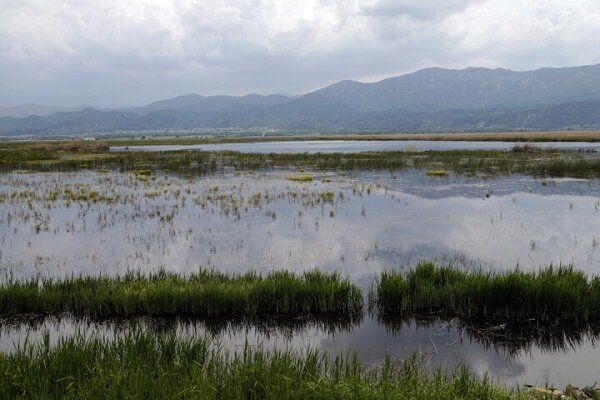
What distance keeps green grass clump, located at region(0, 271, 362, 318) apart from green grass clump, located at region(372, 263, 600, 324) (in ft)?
3.35

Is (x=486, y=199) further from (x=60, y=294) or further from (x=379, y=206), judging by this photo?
(x=60, y=294)

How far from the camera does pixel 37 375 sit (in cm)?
646

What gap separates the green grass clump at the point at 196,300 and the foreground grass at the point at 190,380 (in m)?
3.29

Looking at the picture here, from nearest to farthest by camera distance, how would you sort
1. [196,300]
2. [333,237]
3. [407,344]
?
[407,344], [196,300], [333,237]

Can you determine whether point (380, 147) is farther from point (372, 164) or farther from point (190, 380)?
point (190, 380)

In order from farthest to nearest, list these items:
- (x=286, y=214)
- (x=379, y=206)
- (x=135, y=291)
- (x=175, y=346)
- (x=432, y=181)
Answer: (x=432, y=181) → (x=379, y=206) → (x=286, y=214) → (x=135, y=291) → (x=175, y=346)

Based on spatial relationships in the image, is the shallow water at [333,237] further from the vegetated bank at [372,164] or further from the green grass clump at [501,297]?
the vegetated bank at [372,164]

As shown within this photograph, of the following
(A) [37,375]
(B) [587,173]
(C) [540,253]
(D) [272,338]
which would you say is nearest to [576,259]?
(C) [540,253]

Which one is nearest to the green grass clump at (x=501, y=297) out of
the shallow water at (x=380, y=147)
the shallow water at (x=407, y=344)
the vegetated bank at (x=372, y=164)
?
the shallow water at (x=407, y=344)

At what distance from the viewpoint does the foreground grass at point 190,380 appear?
241 inches

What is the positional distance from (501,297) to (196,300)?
23.5 feet

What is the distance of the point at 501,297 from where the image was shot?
34.4ft

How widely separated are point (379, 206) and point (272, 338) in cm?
1538

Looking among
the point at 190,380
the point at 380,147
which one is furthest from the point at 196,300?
the point at 380,147
